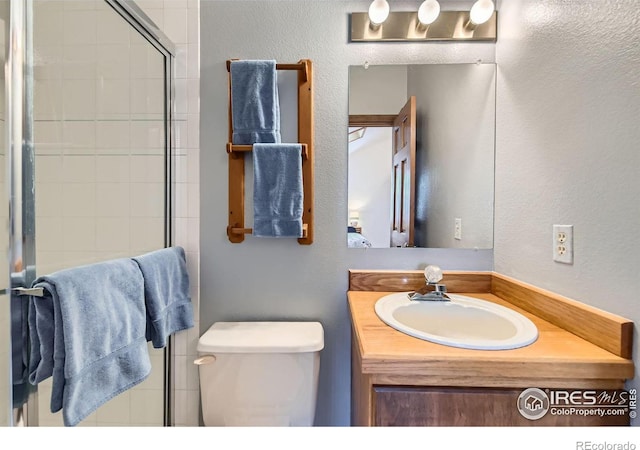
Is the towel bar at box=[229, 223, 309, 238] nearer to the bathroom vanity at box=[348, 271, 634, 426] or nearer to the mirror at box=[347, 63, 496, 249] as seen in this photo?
the mirror at box=[347, 63, 496, 249]

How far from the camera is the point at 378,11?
1152 millimetres

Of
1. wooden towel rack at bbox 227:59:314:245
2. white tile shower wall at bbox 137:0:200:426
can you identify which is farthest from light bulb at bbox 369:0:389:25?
white tile shower wall at bbox 137:0:200:426

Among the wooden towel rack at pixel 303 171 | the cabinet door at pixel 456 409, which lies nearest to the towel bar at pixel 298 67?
the wooden towel rack at pixel 303 171

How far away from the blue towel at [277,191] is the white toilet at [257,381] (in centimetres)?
41

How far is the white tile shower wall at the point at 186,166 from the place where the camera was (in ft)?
4.03

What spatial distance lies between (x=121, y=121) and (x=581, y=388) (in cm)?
153

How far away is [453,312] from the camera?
→ 3.47ft

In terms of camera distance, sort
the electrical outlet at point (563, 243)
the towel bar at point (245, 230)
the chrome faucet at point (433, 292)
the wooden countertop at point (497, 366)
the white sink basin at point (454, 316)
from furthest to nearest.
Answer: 1. the towel bar at point (245, 230)
2. the chrome faucet at point (433, 292)
3. the white sink basin at point (454, 316)
4. the electrical outlet at point (563, 243)
5. the wooden countertop at point (497, 366)

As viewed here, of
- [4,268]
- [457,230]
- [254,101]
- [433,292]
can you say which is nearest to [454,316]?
[433,292]

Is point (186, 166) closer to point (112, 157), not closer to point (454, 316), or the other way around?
point (112, 157)

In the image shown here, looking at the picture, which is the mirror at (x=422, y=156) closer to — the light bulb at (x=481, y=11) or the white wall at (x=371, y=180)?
the white wall at (x=371, y=180)

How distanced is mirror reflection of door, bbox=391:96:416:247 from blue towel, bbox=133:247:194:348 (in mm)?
844

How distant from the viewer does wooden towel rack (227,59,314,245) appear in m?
1.20

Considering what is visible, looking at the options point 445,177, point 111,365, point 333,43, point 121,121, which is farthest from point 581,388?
point 121,121
